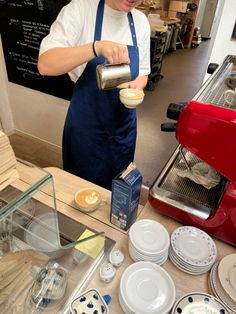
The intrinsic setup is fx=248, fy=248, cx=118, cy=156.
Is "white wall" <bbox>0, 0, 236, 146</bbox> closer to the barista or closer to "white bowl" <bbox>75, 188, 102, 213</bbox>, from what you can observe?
the barista

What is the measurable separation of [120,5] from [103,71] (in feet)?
1.22

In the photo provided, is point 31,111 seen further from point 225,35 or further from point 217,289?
point 217,289

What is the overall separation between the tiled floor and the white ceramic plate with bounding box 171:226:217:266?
1.55 metres

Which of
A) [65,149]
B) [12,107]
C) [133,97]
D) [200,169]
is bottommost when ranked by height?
[12,107]

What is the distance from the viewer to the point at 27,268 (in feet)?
2.10

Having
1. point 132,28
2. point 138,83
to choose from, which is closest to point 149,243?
point 138,83

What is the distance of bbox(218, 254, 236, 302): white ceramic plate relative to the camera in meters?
0.59

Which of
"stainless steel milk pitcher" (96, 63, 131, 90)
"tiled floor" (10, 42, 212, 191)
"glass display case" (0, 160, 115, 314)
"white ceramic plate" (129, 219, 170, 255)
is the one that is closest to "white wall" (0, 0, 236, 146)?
"tiled floor" (10, 42, 212, 191)

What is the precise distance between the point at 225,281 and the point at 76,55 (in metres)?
0.85

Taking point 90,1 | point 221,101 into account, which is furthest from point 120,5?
point 221,101

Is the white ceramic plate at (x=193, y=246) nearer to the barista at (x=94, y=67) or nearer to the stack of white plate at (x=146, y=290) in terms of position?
the stack of white plate at (x=146, y=290)

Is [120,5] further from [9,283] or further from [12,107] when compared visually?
[12,107]

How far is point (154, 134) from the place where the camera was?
10.0 feet

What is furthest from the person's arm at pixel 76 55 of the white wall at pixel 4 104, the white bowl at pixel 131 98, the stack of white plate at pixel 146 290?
the white wall at pixel 4 104
